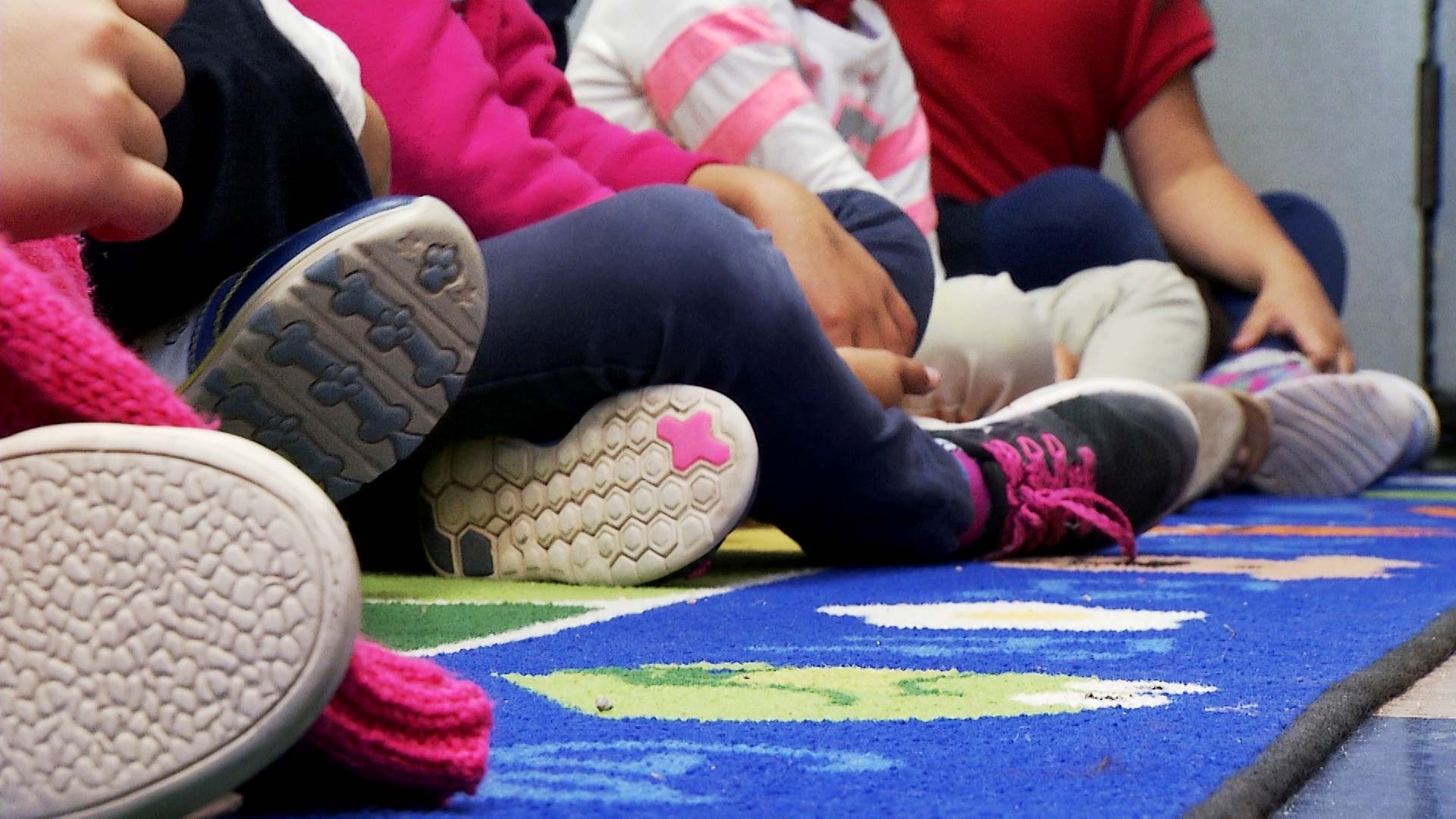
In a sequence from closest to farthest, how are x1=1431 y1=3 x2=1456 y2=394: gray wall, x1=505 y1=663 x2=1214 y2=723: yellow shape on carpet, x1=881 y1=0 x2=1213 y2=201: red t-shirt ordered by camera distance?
x1=505 y1=663 x2=1214 y2=723: yellow shape on carpet, x1=881 y1=0 x2=1213 y2=201: red t-shirt, x1=1431 y1=3 x2=1456 y2=394: gray wall

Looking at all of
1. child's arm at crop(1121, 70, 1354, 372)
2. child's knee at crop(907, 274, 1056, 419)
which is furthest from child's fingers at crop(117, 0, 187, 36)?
child's arm at crop(1121, 70, 1354, 372)

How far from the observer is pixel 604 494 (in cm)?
80

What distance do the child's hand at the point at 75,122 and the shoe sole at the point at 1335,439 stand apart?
144 cm

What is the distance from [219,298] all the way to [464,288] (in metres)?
0.09

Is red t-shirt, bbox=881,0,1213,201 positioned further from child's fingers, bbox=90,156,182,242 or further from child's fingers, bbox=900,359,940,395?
child's fingers, bbox=90,156,182,242

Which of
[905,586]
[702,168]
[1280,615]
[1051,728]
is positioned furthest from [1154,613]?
[702,168]

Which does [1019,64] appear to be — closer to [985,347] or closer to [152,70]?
[985,347]

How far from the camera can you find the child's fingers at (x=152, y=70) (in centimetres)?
35

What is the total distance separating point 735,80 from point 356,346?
71 centimetres

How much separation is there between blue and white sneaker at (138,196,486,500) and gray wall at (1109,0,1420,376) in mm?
2233

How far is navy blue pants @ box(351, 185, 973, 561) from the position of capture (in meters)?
0.75

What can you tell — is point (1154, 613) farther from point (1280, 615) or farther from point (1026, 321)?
point (1026, 321)

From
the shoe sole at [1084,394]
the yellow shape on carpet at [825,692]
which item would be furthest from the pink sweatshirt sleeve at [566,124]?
the yellow shape on carpet at [825,692]

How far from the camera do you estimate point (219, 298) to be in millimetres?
597
